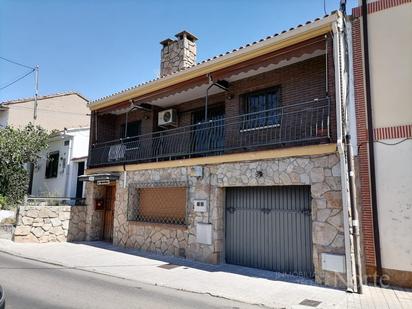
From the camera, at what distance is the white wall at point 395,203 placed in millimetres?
6961

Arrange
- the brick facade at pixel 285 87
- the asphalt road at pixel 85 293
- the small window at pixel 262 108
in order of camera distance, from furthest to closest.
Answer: the small window at pixel 262 108 < the brick facade at pixel 285 87 < the asphalt road at pixel 85 293

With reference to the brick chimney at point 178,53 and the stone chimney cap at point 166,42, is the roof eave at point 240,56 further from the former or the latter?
the stone chimney cap at point 166,42

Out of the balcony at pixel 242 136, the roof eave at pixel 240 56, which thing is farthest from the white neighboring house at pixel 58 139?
the roof eave at pixel 240 56

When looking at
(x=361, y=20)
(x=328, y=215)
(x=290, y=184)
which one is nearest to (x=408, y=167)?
(x=328, y=215)

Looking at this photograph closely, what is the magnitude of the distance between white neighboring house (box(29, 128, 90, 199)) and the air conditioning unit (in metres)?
6.08

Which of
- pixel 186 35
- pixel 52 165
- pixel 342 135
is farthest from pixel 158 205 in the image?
pixel 52 165

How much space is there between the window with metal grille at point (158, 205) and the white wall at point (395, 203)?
581 centimetres

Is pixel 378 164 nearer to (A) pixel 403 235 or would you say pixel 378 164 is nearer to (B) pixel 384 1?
(A) pixel 403 235

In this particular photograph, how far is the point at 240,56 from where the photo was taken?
30.7ft

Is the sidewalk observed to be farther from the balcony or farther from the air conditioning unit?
the air conditioning unit

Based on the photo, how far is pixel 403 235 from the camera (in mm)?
6977

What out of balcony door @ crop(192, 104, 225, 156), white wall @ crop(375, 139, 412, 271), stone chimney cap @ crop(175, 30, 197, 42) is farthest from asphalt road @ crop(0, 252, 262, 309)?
A: stone chimney cap @ crop(175, 30, 197, 42)

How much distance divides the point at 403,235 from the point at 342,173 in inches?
70.4

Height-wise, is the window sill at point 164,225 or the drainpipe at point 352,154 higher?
the drainpipe at point 352,154
